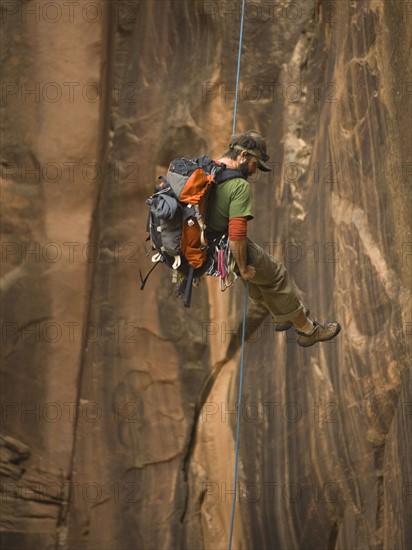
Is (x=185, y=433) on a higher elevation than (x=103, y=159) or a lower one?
lower

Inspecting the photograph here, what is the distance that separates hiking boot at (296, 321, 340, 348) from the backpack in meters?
1.03

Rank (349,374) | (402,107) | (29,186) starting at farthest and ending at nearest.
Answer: (29,186) < (349,374) < (402,107)

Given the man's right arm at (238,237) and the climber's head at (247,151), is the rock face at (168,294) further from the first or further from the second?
the man's right arm at (238,237)

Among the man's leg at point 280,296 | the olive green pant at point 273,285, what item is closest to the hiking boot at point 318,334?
the man's leg at point 280,296

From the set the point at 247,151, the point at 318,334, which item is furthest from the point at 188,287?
the point at 318,334

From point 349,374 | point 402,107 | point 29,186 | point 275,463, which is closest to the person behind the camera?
point 402,107

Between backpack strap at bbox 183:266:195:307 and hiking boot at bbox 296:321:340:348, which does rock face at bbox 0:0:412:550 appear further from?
backpack strap at bbox 183:266:195:307

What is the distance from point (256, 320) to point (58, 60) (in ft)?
10.3

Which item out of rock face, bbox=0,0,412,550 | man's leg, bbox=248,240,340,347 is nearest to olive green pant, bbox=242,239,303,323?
man's leg, bbox=248,240,340,347

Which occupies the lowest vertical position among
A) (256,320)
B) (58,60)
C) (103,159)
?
(256,320)

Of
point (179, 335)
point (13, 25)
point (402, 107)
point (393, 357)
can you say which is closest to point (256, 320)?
point (179, 335)

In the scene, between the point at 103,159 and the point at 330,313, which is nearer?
the point at 330,313

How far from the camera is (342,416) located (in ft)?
31.2

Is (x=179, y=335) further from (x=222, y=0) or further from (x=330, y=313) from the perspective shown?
(x=222, y=0)
